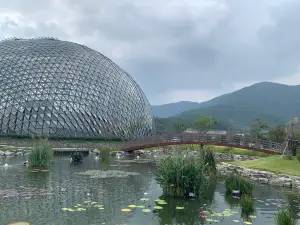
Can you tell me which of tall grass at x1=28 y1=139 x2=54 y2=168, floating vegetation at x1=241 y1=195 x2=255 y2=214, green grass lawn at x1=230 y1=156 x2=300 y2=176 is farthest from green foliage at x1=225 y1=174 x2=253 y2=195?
tall grass at x1=28 y1=139 x2=54 y2=168

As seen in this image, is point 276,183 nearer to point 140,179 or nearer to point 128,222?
point 140,179

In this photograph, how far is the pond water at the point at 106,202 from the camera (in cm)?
1659

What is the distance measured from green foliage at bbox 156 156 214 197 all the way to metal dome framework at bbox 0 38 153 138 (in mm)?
43512

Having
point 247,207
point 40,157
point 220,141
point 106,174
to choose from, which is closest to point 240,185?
point 247,207

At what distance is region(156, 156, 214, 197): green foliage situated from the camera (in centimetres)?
2138

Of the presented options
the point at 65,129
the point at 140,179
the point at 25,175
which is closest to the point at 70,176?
the point at 25,175

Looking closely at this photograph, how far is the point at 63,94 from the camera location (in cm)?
7088

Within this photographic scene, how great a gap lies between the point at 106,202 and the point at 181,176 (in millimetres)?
4716

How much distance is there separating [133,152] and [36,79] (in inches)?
1099

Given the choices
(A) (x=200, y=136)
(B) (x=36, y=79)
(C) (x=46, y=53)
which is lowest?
(A) (x=200, y=136)

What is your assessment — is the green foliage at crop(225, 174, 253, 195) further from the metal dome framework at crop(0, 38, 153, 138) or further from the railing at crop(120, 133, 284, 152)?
the metal dome framework at crop(0, 38, 153, 138)

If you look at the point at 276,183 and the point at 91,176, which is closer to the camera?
the point at 276,183

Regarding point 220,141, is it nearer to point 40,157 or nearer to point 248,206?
point 40,157

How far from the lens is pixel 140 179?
29.2 m
